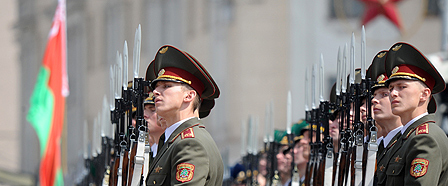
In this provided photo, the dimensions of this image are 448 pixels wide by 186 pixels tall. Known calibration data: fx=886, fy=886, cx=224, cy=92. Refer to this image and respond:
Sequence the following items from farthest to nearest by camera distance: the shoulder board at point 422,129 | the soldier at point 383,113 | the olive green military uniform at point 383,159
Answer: the soldier at point 383,113 → the olive green military uniform at point 383,159 → the shoulder board at point 422,129

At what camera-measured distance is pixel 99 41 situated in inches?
713

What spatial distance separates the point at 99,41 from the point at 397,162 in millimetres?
13764

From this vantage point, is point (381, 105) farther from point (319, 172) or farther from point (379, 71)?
point (319, 172)

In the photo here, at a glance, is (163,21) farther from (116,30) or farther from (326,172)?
(326,172)

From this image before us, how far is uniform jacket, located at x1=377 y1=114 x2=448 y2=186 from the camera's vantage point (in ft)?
15.2

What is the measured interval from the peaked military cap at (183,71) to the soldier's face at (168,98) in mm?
42

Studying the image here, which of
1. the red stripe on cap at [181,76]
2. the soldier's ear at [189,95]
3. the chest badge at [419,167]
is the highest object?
the red stripe on cap at [181,76]

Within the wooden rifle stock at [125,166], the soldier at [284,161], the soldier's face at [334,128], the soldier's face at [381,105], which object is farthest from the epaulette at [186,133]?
the soldier at [284,161]

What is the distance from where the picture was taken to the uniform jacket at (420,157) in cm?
464

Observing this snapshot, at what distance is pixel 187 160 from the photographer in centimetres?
468

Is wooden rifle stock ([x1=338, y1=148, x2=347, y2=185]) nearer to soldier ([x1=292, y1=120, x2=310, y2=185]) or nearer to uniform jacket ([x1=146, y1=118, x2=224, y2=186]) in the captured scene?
uniform jacket ([x1=146, y1=118, x2=224, y2=186])

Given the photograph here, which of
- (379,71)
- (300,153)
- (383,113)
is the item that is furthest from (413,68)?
(300,153)

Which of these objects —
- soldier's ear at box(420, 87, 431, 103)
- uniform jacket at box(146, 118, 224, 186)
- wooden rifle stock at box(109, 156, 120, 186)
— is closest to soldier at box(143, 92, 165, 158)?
wooden rifle stock at box(109, 156, 120, 186)

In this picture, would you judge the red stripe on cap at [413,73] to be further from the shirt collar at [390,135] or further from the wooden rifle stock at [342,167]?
the wooden rifle stock at [342,167]
